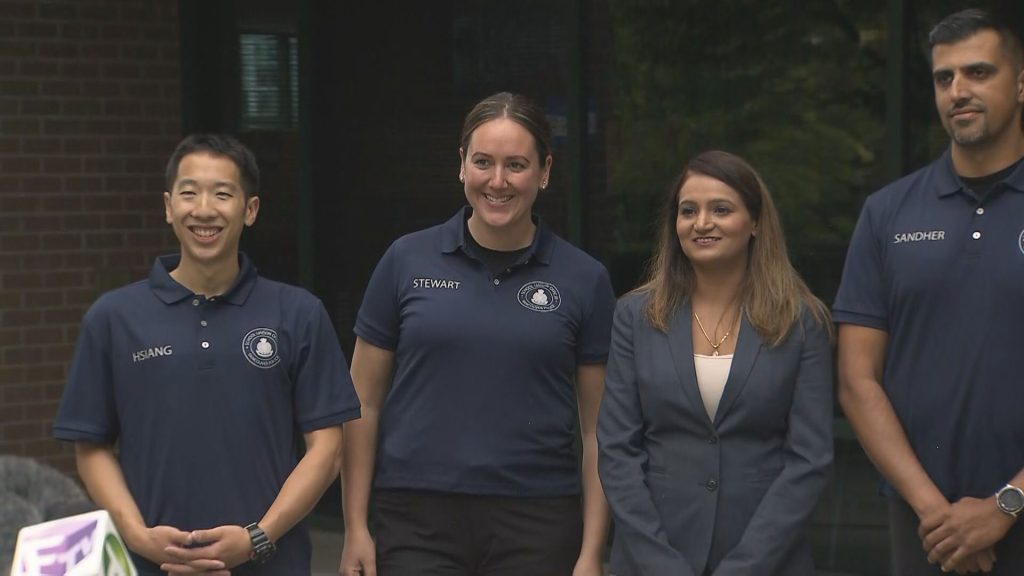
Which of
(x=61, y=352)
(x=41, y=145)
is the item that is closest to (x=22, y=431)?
(x=61, y=352)

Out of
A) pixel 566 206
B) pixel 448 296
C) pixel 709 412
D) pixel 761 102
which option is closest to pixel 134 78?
pixel 566 206

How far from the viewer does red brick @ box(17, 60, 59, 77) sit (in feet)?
25.2

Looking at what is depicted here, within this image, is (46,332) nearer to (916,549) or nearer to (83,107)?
(83,107)

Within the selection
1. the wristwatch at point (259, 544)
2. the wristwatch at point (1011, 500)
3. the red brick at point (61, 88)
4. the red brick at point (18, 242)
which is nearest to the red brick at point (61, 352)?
the red brick at point (18, 242)

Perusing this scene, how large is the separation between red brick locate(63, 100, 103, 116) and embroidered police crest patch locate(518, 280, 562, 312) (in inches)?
183

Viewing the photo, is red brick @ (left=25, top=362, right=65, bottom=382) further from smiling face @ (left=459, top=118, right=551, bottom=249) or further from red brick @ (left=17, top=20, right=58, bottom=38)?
smiling face @ (left=459, top=118, right=551, bottom=249)

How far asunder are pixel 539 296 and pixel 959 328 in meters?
1.01

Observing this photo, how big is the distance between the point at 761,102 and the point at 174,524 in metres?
3.58

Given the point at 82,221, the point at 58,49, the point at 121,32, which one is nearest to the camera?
the point at 58,49

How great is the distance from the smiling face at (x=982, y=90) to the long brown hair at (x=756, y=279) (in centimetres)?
50

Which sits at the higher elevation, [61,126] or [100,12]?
[100,12]

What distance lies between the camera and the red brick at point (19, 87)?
301 inches

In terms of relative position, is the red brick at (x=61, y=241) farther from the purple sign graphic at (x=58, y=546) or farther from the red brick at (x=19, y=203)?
the purple sign graphic at (x=58, y=546)

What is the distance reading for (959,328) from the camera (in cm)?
365
